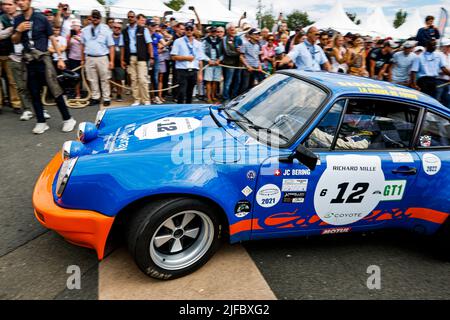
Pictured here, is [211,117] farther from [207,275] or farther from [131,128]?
[207,275]

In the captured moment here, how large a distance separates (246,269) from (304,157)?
3.15 ft

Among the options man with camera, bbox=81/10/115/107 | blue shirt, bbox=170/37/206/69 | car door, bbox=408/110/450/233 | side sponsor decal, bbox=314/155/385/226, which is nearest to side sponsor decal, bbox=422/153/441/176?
car door, bbox=408/110/450/233

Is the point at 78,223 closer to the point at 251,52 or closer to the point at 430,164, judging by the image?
the point at 430,164

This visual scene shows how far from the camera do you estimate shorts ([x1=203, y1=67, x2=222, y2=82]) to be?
7895 millimetres

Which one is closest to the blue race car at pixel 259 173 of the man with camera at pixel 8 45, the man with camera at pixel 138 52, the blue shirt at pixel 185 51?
the man with camera at pixel 8 45

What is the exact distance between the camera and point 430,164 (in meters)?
2.73

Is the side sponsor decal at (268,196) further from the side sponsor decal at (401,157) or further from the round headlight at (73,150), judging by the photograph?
the round headlight at (73,150)

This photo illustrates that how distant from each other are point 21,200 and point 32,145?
179 centimetres

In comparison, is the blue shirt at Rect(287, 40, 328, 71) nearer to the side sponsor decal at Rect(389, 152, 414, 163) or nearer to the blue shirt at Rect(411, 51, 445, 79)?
the blue shirt at Rect(411, 51, 445, 79)

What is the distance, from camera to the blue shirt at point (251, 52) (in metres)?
7.61

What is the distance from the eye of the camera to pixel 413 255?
2957 mm

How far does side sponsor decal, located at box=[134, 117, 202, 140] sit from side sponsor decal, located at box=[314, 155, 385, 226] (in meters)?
1.14

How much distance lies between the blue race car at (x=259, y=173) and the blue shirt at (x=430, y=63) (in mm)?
4928

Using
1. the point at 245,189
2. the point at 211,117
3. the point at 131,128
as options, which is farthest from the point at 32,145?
the point at 245,189
